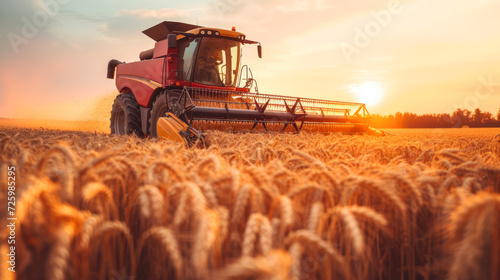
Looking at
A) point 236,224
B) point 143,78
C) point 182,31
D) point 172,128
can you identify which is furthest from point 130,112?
point 236,224

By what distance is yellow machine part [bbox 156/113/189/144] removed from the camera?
6.09 meters

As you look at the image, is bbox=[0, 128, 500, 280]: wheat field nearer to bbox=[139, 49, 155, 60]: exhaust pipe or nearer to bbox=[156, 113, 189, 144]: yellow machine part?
bbox=[156, 113, 189, 144]: yellow machine part

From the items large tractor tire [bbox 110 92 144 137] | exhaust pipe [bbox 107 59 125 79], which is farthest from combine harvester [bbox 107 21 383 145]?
exhaust pipe [bbox 107 59 125 79]

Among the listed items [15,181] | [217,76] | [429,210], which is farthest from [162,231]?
[217,76]

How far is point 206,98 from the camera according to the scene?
882 cm

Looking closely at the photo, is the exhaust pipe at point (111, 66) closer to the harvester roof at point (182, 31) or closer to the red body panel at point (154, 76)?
the red body panel at point (154, 76)

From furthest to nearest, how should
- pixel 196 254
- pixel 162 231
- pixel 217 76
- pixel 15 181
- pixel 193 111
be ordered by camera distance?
pixel 217 76, pixel 193 111, pixel 15 181, pixel 162 231, pixel 196 254

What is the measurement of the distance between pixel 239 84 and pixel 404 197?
324 inches

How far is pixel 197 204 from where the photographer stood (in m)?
1.23

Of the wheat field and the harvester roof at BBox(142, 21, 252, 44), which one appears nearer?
the wheat field

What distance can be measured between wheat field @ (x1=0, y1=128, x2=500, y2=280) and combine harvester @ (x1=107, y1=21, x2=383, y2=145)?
5.10m

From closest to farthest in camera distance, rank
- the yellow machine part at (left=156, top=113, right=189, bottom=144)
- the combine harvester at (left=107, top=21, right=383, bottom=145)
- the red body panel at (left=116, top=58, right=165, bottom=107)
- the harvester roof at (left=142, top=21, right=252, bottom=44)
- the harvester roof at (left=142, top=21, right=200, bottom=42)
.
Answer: the yellow machine part at (left=156, top=113, right=189, bottom=144) → the combine harvester at (left=107, top=21, right=383, bottom=145) → the harvester roof at (left=142, top=21, right=252, bottom=44) → the red body panel at (left=116, top=58, right=165, bottom=107) → the harvester roof at (left=142, top=21, right=200, bottom=42)

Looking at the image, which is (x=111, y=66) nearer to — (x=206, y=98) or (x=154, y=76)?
(x=154, y=76)

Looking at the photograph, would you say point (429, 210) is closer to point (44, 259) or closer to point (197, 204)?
point (197, 204)
